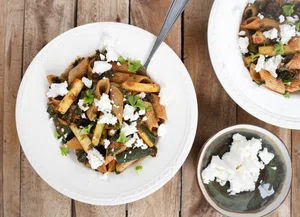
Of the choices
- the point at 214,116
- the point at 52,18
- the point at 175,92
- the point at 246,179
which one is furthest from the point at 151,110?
the point at 52,18

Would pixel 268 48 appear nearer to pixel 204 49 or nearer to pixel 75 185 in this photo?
pixel 204 49

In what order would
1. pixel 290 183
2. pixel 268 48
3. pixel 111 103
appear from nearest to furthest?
pixel 111 103 → pixel 268 48 → pixel 290 183

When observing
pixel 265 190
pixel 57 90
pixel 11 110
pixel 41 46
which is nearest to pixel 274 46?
pixel 265 190

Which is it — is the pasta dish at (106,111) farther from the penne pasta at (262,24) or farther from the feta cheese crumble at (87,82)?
the penne pasta at (262,24)

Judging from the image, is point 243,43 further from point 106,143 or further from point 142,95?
point 106,143

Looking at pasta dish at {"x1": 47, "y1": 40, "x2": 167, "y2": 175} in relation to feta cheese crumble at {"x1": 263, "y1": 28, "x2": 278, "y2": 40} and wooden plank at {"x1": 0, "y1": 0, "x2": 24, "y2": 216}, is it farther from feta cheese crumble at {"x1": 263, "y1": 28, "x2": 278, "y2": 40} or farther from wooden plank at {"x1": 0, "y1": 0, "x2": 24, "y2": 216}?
feta cheese crumble at {"x1": 263, "y1": 28, "x2": 278, "y2": 40}

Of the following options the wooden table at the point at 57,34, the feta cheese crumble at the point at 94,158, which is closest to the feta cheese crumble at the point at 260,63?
the wooden table at the point at 57,34

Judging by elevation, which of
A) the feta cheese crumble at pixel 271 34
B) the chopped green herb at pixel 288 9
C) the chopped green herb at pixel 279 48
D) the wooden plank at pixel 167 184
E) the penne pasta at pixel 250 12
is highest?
the chopped green herb at pixel 288 9

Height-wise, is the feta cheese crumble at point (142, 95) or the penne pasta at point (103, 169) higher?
the feta cheese crumble at point (142, 95)
